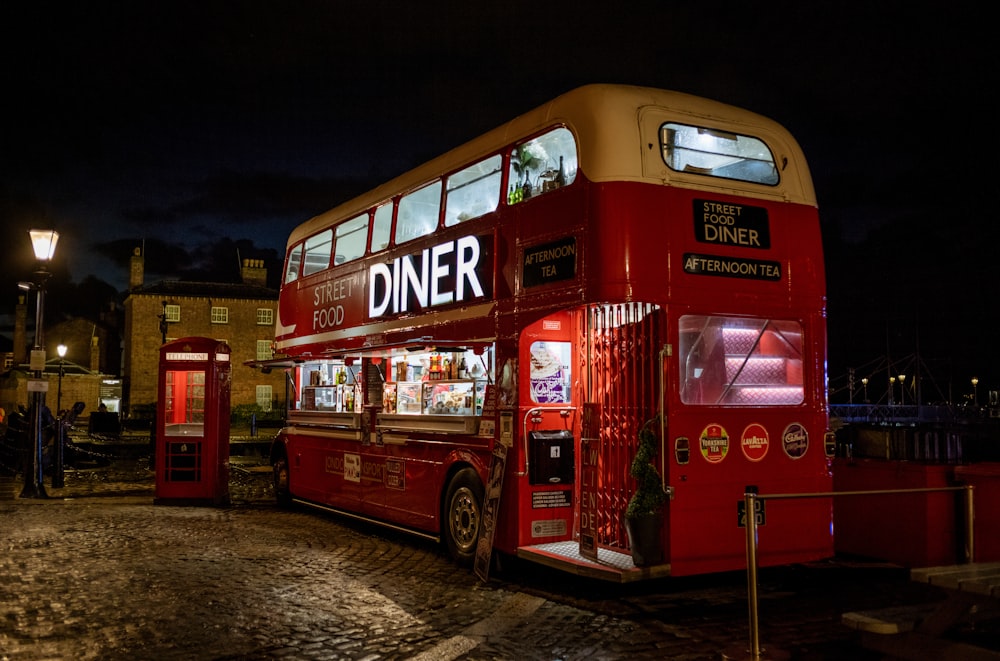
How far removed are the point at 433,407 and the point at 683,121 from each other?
185 inches

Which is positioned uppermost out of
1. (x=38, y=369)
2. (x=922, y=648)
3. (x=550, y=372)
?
(x=38, y=369)

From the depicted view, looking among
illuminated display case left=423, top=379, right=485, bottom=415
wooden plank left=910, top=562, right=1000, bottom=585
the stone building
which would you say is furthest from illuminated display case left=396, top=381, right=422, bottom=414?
the stone building

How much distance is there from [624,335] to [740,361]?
1.11 meters

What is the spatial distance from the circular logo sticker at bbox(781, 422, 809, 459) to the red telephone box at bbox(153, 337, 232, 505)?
973cm

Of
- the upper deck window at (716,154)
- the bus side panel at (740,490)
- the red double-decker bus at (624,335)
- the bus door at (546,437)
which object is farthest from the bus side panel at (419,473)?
the upper deck window at (716,154)

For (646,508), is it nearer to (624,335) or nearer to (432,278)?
(624,335)

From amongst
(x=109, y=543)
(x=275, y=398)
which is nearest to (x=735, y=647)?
(x=109, y=543)

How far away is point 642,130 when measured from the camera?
7906mm

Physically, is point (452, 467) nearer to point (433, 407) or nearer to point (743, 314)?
point (433, 407)

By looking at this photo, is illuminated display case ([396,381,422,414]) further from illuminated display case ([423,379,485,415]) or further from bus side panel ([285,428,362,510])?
bus side panel ([285,428,362,510])

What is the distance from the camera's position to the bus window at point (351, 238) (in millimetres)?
12320

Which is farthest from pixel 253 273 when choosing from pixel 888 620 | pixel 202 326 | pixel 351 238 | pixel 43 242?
pixel 888 620

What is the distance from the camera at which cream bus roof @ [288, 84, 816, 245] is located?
25.6 feet

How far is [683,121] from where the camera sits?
8.14 metres
